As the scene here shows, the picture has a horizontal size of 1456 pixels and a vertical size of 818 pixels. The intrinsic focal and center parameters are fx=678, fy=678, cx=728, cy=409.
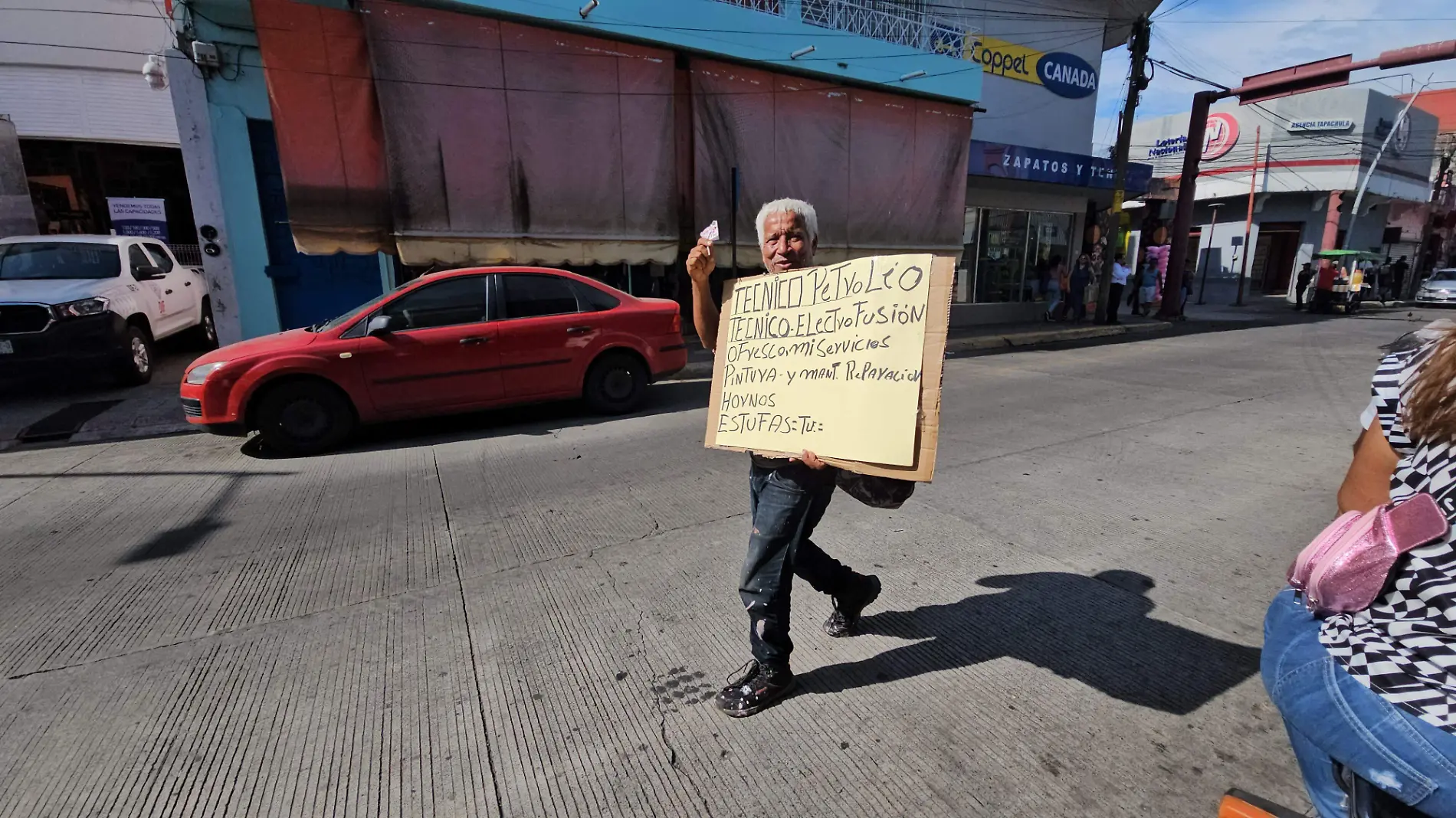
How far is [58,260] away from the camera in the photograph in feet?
28.6

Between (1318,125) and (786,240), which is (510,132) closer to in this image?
(786,240)

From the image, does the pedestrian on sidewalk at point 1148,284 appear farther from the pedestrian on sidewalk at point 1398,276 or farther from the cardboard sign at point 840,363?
the cardboard sign at point 840,363

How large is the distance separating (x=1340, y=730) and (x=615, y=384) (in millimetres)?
6771

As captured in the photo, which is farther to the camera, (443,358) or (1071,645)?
(443,358)

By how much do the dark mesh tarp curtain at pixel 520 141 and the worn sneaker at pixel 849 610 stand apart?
9092 millimetres

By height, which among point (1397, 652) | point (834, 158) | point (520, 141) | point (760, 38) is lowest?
point (1397, 652)

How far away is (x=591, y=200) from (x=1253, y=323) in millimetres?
17457

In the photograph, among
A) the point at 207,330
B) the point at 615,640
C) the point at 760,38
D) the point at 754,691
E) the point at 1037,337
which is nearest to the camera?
the point at 754,691

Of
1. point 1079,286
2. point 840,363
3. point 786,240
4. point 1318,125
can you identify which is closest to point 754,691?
point 840,363

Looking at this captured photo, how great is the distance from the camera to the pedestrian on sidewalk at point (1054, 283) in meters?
17.6

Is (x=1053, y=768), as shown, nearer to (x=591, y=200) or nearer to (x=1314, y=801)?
(x=1314, y=801)

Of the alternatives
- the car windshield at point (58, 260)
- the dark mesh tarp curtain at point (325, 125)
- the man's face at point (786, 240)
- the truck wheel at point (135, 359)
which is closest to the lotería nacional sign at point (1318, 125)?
the dark mesh tarp curtain at point (325, 125)

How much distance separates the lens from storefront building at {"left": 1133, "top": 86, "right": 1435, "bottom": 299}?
28.3 meters

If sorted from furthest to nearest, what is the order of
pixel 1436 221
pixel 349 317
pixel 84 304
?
pixel 1436 221 < pixel 84 304 < pixel 349 317
